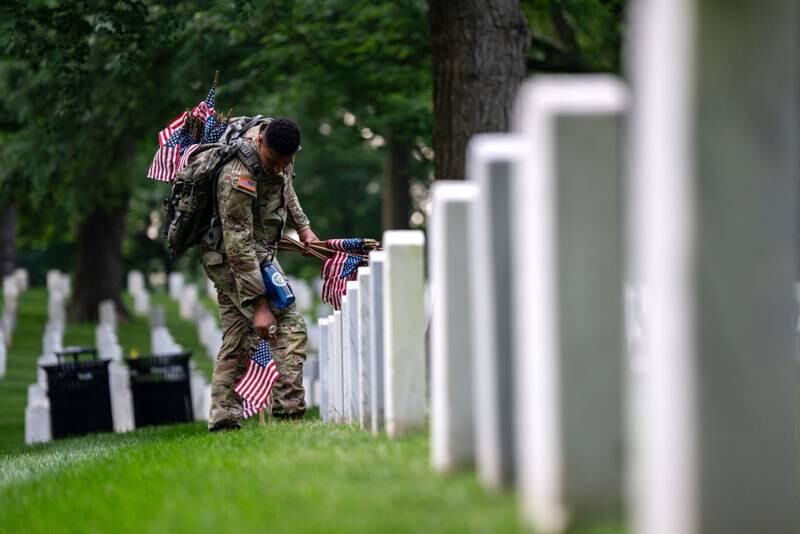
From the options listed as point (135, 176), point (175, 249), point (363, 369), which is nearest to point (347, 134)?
point (135, 176)

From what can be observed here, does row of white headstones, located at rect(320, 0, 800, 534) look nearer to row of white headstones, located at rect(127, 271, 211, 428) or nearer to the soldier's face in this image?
the soldier's face

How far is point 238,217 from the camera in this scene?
30.7 feet

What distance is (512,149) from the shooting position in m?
4.44

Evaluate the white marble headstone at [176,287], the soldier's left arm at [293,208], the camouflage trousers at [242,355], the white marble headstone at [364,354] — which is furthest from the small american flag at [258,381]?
the white marble headstone at [176,287]

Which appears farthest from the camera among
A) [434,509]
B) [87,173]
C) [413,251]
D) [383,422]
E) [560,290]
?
[87,173]

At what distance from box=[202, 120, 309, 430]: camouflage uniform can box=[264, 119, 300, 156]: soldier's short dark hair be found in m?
0.24

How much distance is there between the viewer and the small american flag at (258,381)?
9.66 m

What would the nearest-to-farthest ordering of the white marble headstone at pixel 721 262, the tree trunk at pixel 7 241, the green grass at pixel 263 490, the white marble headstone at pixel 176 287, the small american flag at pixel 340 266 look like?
1. the white marble headstone at pixel 721 262
2. the green grass at pixel 263 490
3. the small american flag at pixel 340 266
4. the white marble headstone at pixel 176 287
5. the tree trunk at pixel 7 241

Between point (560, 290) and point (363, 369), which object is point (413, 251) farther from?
point (560, 290)

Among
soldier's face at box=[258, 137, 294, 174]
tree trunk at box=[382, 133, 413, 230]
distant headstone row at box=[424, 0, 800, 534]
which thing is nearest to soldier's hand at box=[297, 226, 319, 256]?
soldier's face at box=[258, 137, 294, 174]

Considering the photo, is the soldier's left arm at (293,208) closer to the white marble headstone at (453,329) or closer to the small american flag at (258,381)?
the small american flag at (258,381)

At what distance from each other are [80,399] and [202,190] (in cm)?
696

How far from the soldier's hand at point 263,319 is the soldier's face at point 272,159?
804mm

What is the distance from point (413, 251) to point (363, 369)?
130 cm
